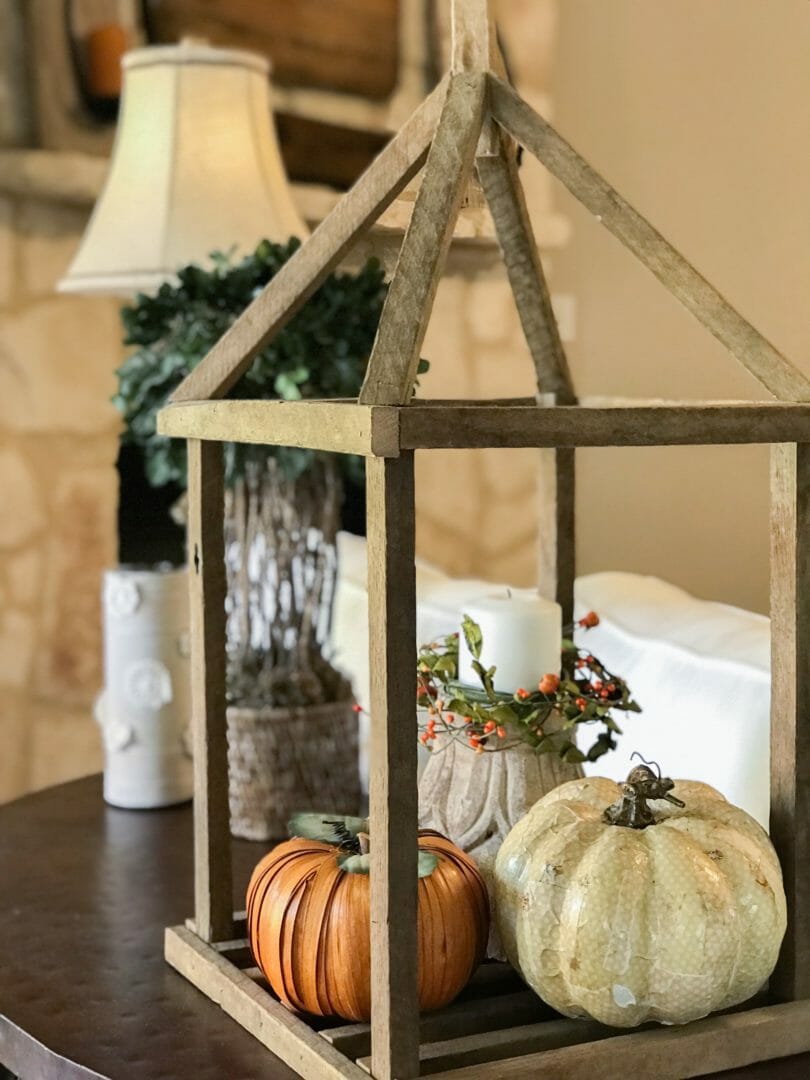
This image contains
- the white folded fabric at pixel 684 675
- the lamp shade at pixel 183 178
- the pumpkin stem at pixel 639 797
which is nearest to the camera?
the pumpkin stem at pixel 639 797

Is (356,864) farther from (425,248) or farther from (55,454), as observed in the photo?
(55,454)

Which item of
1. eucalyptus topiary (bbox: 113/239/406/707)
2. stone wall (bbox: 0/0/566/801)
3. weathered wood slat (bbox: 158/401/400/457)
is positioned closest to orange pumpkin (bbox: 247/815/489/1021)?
weathered wood slat (bbox: 158/401/400/457)

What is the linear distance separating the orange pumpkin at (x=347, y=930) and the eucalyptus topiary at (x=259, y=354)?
21.0 inches

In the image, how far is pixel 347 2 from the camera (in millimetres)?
2332

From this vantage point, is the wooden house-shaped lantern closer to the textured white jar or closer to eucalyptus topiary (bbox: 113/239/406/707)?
eucalyptus topiary (bbox: 113/239/406/707)

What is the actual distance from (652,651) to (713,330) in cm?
40

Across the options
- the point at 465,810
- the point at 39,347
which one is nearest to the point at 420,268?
the point at 465,810

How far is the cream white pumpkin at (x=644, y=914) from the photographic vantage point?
73 cm

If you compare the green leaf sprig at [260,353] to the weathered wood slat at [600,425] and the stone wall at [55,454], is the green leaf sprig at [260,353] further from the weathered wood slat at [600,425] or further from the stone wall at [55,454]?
the stone wall at [55,454]

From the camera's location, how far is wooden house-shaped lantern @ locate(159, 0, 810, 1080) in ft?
2.30

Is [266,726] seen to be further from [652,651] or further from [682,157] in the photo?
[682,157]

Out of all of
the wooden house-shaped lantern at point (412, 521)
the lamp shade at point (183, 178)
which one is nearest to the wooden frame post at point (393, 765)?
the wooden house-shaped lantern at point (412, 521)

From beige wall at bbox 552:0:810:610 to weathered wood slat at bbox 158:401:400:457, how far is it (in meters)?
0.51

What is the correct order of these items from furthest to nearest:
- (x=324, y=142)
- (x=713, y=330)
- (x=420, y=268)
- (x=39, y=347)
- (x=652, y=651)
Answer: (x=324, y=142) < (x=39, y=347) < (x=652, y=651) < (x=713, y=330) < (x=420, y=268)
